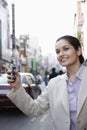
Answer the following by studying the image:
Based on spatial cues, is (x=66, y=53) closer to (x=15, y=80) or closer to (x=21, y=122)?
(x=15, y=80)

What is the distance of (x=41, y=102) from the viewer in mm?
3535

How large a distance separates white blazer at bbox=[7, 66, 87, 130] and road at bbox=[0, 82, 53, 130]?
7235 millimetres

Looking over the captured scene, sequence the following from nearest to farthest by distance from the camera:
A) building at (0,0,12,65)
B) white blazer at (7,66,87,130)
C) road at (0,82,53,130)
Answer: white blazer at (7,66,87,130) < road at (0,82,53,130) < building at (0,0,12,65)

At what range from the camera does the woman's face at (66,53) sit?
11.0 feet

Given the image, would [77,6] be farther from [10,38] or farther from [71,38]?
[71,38]

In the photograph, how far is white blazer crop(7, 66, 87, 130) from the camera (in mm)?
3191

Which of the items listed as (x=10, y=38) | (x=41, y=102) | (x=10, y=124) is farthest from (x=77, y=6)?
(x=41, y=102)

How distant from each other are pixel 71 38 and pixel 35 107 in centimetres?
63

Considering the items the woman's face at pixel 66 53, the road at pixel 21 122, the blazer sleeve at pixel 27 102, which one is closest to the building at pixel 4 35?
the road at pixel 21 122

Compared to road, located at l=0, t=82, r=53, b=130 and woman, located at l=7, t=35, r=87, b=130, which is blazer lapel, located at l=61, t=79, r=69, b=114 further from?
road, located at l=0, t=82, r=53, b=130

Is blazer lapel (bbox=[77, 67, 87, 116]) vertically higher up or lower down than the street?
higher up

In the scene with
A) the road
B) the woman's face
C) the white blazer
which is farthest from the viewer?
the road

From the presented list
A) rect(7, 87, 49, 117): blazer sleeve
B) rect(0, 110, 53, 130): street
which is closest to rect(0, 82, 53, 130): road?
rect(0, 110, 53, 130): street

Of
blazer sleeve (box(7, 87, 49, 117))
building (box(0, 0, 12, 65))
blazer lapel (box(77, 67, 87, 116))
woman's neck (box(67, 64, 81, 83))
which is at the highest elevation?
woman's neck (box(67, 64, 81, 83))
